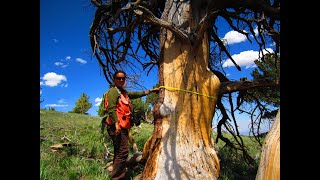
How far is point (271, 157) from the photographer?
2844mm

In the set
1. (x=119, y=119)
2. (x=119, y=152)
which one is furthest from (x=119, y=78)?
(x=119, y=152)

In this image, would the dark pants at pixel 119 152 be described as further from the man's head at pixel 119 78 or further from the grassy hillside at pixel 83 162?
the man's head at pixel 119 78

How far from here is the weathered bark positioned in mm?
2811

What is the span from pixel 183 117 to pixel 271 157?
173cm

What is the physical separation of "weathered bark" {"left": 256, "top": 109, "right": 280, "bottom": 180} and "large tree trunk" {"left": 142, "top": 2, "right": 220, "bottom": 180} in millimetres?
1386

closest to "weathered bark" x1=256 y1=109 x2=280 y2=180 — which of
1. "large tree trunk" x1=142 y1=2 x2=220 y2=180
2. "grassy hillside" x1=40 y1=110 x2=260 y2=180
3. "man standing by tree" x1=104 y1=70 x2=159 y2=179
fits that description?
"large tree trunk" x1=142 y1=2 x2=220 y2=180

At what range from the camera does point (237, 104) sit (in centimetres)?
600

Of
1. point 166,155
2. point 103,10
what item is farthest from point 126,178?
point 103,10

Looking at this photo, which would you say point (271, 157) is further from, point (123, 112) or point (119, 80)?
point (119, 80)

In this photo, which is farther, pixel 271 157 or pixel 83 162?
pixel 83 162

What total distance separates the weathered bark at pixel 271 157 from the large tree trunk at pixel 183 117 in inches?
54.6

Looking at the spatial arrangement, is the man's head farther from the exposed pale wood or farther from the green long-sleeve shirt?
the exposed pale wood

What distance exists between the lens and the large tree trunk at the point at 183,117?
4148mm
